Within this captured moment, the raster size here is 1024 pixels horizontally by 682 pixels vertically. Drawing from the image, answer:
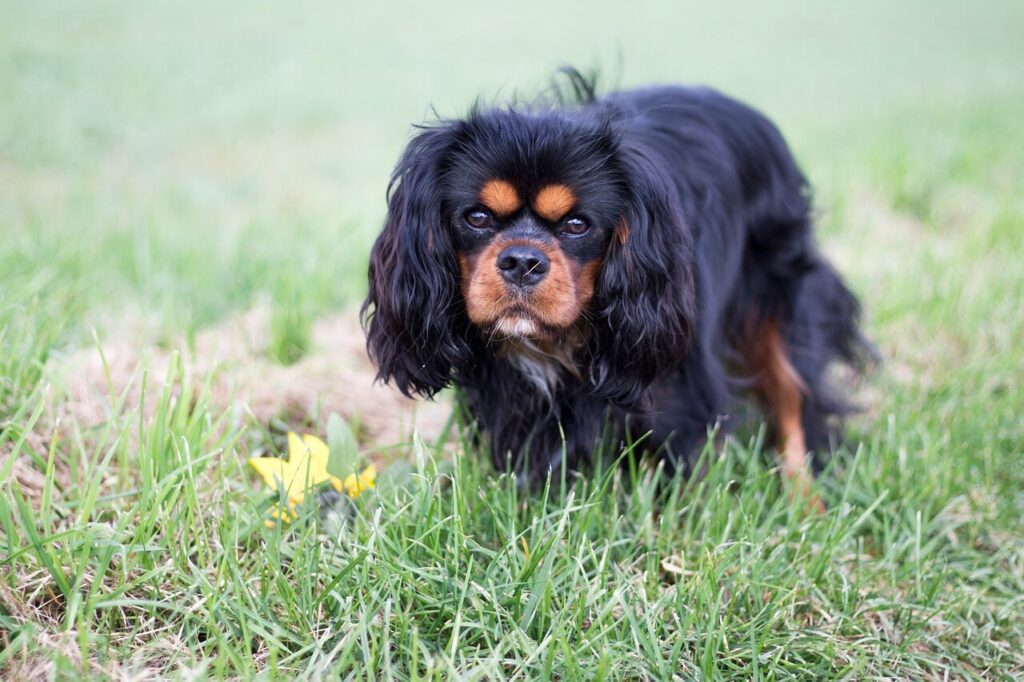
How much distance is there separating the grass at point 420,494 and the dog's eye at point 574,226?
552 mm

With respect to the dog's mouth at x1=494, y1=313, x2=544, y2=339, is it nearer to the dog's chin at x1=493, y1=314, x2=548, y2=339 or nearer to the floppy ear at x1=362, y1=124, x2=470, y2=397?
the dog's chin at x1=493, y1=314, x2=548, y2=339

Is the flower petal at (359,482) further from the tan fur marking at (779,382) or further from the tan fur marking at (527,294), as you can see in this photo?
the tan fur marking at (779,382)

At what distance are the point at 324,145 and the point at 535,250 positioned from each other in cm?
722

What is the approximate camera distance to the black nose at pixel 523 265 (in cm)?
206

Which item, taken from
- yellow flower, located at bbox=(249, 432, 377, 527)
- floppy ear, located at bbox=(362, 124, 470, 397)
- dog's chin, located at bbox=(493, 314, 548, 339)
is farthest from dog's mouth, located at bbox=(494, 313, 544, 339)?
yellow flower, located at bbox=(249, 432, 377, 527)

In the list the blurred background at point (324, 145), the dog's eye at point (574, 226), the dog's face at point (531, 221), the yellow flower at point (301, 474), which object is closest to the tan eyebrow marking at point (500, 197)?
the dog's face at point (531, 221)

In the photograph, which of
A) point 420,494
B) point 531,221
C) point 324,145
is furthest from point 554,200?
point 324,145

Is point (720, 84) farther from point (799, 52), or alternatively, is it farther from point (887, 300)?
point (887, 300)

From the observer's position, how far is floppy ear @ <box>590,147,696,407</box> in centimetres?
223

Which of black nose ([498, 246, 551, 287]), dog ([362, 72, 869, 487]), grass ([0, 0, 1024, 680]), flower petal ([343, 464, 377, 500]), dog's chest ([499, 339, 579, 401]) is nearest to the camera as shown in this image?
grass ([0, 0, 1024, 680])

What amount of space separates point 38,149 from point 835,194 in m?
5.88

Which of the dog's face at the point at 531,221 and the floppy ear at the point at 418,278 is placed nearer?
the dog's face at the point at 531,221

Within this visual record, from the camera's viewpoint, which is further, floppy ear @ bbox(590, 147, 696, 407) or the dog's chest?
the dog's chest

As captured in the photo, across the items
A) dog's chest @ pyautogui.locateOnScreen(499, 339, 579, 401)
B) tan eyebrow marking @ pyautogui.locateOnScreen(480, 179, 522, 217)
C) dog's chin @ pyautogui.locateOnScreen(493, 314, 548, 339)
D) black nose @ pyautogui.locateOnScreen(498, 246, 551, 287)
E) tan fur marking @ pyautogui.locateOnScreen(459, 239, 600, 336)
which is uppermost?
tan eyebrow marking @ pyautogui.locateOnScreen(480, 179, 522, 217)
